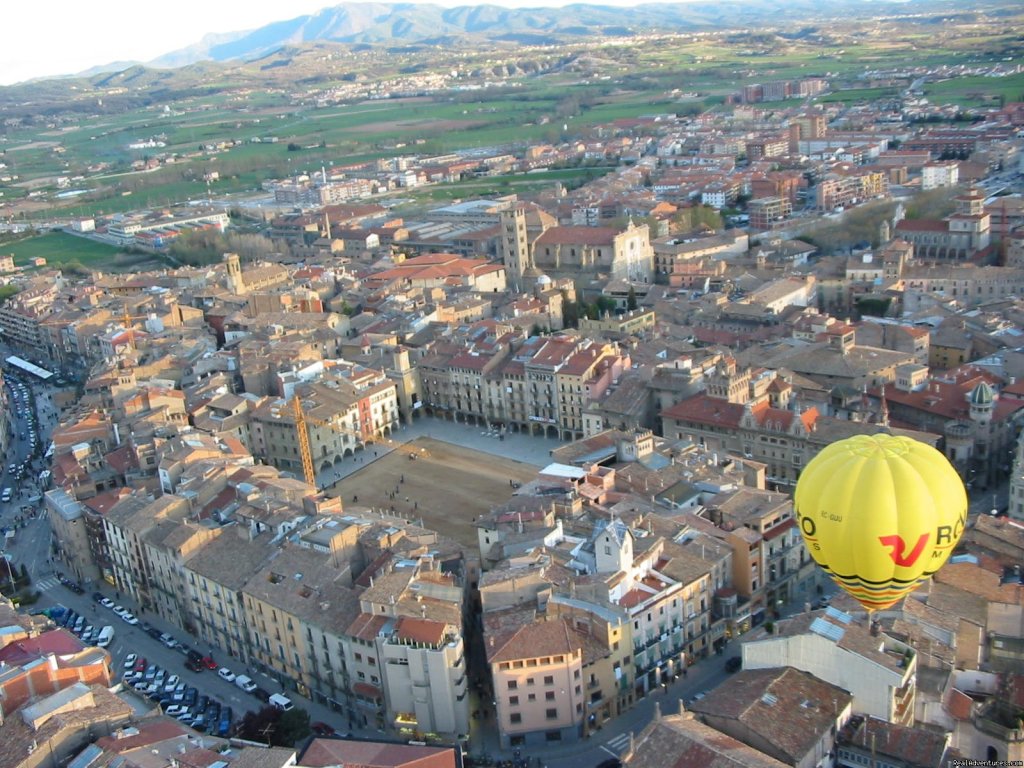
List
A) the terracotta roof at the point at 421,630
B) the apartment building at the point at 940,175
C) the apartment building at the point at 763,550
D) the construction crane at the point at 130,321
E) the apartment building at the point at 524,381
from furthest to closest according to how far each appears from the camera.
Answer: the apartment building at the point at 940,175
the construction crane at the point at 130,321
the apartment building at the point at 524,381
the apartment building at the point at 763,550
the terracotta roof at the point at 421,630

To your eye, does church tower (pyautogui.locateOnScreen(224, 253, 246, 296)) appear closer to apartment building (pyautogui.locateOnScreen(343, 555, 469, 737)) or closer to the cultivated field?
the cultivated field

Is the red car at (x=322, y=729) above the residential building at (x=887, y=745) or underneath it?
underneath

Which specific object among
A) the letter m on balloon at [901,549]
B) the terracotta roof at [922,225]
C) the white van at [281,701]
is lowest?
the white van at [281,701]

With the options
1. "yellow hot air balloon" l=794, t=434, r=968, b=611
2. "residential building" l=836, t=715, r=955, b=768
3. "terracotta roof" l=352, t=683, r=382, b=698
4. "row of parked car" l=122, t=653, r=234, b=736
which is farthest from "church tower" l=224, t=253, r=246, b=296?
"residential building" l=836, t=715, r=955, b=768

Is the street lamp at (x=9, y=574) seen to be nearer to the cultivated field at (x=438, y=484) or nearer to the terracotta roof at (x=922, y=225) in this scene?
the cultivated field at (x=438, y=484)

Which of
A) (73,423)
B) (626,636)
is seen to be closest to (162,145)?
→ (73,423)

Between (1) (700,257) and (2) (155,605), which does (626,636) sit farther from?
(1) (700,257)

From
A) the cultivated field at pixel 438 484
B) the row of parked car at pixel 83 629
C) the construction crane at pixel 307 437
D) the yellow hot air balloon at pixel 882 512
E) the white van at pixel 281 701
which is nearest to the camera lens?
the yellow hot air balloon at pixel 882 512

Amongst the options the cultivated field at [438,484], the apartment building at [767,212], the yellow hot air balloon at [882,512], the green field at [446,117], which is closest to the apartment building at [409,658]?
the cultivated field at [438,484]
